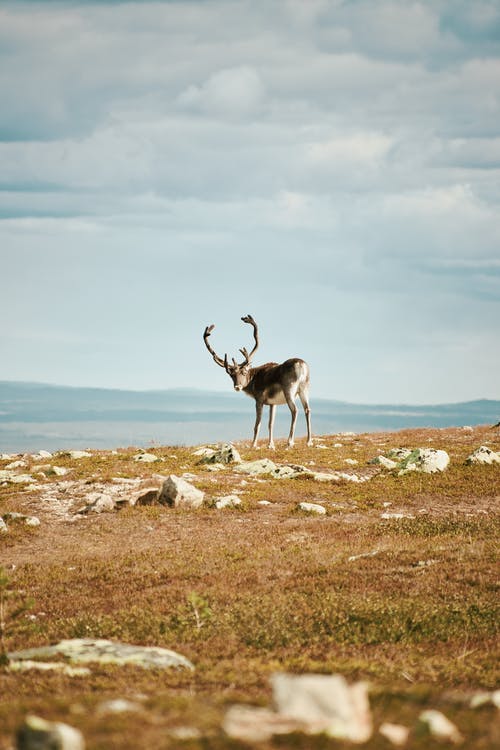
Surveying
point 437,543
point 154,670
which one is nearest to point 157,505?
point 437,543

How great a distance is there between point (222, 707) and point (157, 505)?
1759 cm

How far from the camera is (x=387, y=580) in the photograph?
1512cm

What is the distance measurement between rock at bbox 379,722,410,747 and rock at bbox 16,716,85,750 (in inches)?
86.7

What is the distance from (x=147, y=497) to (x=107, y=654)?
13717 millimetres

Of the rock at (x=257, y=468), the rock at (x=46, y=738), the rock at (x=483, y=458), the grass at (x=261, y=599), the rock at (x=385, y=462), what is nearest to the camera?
the rock at (x=46, y=738)

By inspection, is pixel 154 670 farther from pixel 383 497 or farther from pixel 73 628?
pixel 383 497

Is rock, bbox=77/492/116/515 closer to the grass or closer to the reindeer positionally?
the grass

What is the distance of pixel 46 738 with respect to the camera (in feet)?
15.6

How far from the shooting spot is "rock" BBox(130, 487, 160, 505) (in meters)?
23.7

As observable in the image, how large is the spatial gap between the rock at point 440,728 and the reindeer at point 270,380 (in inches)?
1226

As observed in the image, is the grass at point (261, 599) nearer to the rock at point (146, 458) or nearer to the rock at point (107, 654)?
the rock at point (107, 654)

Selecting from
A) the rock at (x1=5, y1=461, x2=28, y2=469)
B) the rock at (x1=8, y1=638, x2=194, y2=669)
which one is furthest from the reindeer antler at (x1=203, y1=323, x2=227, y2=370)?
the rock at (x1=8, y1=638, x2=194, y2=669)

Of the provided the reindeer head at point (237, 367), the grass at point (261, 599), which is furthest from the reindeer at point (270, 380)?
the grass at point (261, 599)

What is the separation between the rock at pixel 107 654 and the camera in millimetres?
9742
